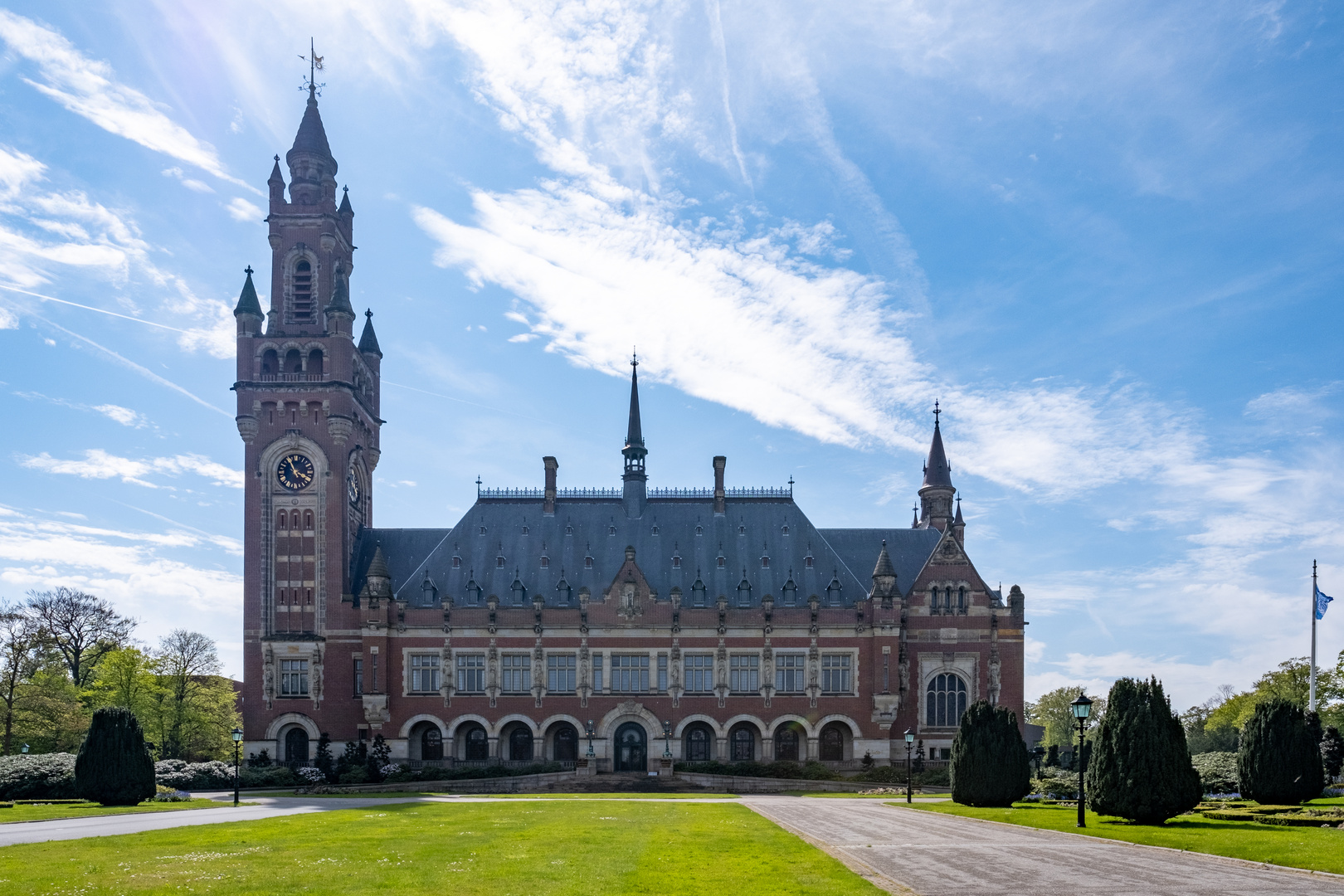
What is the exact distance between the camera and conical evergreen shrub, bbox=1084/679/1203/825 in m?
31.4

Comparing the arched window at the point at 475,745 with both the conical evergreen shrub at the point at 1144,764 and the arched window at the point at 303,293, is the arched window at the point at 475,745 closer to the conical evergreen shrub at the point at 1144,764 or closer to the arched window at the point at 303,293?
the arched window at the point at 303,293

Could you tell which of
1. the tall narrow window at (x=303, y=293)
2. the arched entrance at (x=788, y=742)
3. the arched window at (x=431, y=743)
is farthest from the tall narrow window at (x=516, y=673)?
the tall narrow window at (x=303, y=293)

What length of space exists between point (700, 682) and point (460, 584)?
17045mm

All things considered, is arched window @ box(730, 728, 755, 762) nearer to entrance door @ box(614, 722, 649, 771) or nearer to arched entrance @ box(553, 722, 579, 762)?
entrance door @ box(614, 722, 649, 771)

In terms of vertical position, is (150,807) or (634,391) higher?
(634,391)

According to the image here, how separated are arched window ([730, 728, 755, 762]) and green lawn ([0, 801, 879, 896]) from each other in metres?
34.1

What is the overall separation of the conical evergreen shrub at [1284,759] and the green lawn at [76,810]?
4070 centimetres

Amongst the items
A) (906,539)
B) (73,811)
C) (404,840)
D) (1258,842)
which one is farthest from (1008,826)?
(906,539)

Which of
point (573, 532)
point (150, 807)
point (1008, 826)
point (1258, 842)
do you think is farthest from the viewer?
point (573, 532)

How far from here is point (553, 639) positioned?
67.3 meters

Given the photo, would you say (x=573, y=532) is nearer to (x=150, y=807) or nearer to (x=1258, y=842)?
(x=150, y=807)

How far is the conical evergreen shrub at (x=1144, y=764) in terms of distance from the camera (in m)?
31.4

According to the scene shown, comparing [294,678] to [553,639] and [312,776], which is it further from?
[553,639]

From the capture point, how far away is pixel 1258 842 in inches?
1002
